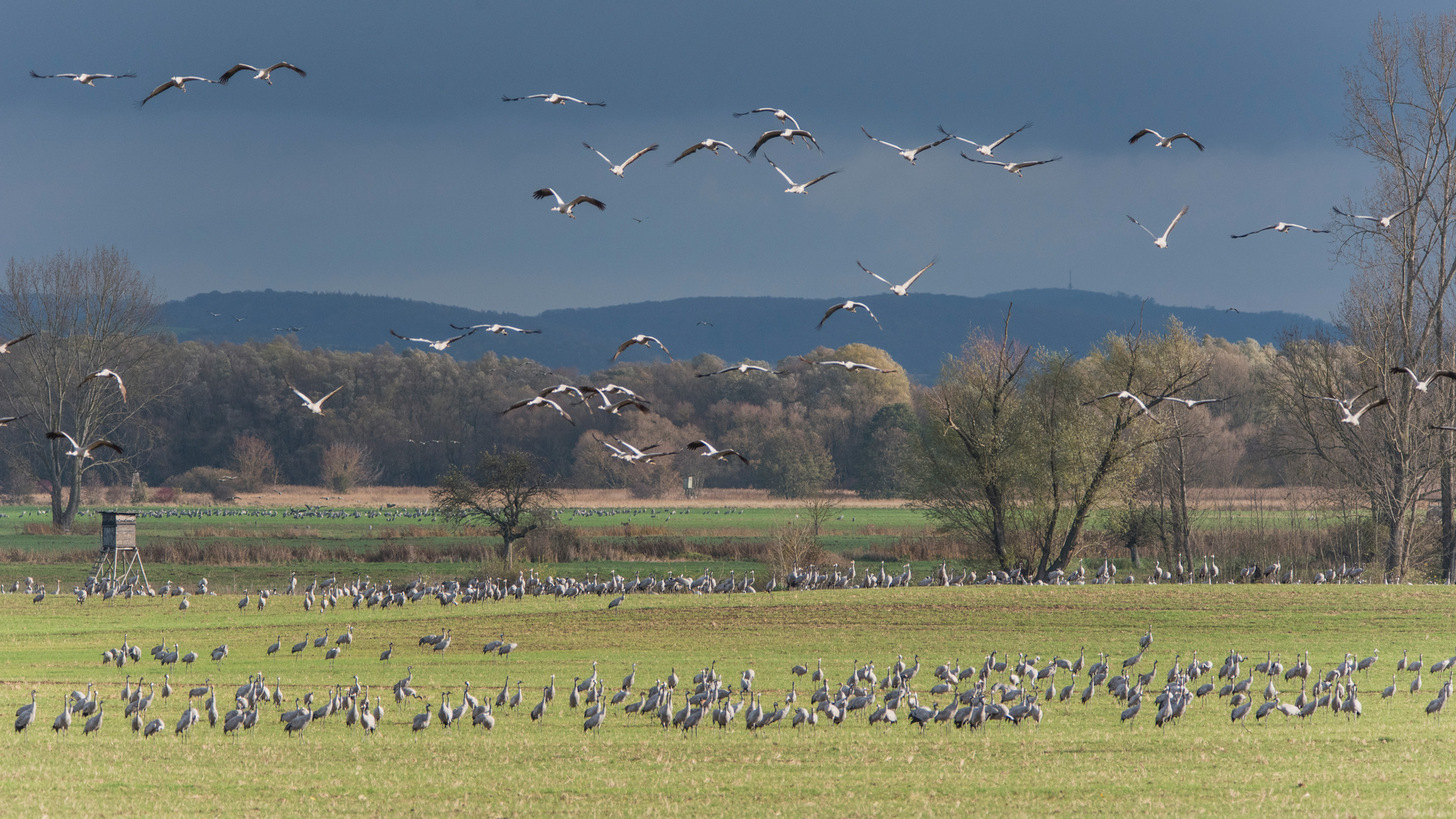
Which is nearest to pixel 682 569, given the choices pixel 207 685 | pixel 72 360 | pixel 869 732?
pixel 207 685

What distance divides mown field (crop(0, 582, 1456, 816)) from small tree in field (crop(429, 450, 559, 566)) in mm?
19627

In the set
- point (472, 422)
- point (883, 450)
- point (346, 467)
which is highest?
point (472, 422)

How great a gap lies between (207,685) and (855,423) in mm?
87270

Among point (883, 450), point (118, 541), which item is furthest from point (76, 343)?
point (883, 450)

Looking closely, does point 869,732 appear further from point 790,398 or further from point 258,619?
point 790,398

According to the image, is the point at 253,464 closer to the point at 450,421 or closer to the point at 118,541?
the point at 450,421

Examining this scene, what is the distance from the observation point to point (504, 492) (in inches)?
1950

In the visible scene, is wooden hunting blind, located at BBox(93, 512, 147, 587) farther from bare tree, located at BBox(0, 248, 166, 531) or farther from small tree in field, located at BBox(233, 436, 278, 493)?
small tree in field, located at BBox(233, 436, 278, 493)

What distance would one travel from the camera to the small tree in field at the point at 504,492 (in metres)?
49.1

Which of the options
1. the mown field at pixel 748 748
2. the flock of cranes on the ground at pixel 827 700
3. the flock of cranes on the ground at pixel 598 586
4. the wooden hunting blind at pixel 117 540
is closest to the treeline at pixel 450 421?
the flock of cranes on the ground at pixel 598 586

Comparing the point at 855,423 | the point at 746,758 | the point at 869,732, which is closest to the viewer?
the point at 746,758

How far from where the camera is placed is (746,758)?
15.0 metres

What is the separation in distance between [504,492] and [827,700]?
33.7 meters

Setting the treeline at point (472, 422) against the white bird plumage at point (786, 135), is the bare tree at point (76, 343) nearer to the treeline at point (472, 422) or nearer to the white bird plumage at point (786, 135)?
the treeline at point (472, 422)
